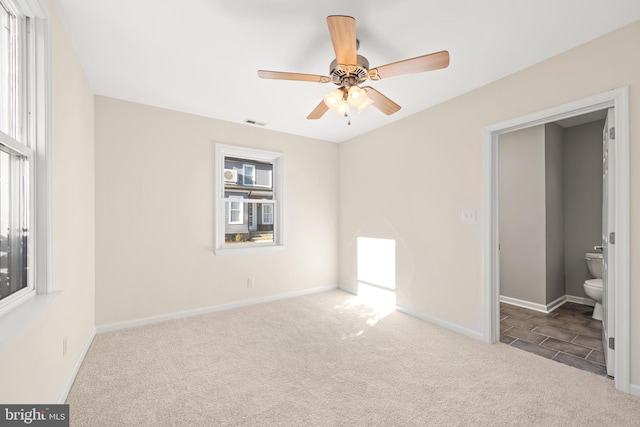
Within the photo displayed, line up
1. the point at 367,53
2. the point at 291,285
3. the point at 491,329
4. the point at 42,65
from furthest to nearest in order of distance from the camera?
the point at 291,285, the point at 491,329, the point at 367,53, the point at 42,65

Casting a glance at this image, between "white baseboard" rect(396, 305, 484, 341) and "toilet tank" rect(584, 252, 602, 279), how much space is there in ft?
6.84

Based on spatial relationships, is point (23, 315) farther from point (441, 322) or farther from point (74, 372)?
point (441, 322)

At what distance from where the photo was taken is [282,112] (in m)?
3.51

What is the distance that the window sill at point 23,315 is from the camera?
121 cm

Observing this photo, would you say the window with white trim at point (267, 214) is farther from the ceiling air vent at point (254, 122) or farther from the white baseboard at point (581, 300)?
the white baseboard at point (581, 300)

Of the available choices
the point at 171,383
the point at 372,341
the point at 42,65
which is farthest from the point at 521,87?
the point at 171,383

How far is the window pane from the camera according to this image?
1.39m

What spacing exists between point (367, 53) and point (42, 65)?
2.16m

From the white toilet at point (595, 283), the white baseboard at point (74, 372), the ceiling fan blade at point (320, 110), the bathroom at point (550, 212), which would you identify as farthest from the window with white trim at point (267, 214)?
the white toilet at point (595, 283)

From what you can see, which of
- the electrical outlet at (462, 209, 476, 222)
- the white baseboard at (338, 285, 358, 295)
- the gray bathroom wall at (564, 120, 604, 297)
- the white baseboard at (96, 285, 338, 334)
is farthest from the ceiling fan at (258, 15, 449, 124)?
the gray bathroom wall at (564, 120, 604, 297)

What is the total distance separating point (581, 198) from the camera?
13.2 ft

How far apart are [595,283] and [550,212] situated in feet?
3.20

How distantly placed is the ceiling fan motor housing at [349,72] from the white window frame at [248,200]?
224cm

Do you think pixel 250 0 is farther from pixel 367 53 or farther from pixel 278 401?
pixel 278 401
